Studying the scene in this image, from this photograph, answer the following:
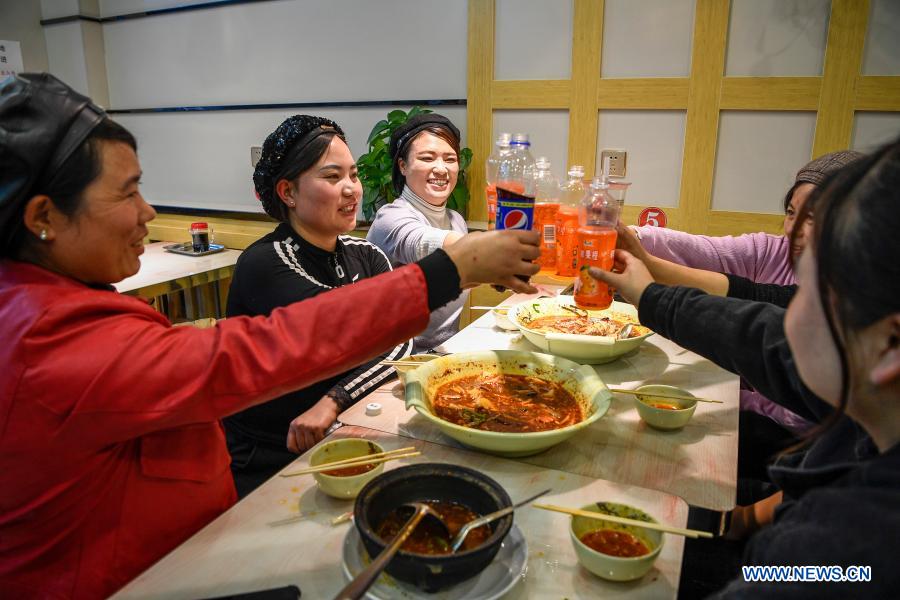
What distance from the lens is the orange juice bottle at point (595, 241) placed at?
5.10 feet

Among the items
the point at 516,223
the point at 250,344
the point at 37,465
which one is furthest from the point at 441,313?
the point at 37,465

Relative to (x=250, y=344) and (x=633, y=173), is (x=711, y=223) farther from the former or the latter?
(x=250, y=344)

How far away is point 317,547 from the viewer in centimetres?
103

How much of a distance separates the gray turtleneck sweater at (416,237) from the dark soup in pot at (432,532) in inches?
63.4

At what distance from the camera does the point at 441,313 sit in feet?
9.24

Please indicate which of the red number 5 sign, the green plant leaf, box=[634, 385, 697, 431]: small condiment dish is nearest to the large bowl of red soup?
box=[634, 385, 697, 431]: small condiment dish

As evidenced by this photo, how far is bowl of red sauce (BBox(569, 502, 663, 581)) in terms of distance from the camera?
93cm

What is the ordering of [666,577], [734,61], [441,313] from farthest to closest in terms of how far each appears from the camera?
[734,61], [441,313], [666,577]

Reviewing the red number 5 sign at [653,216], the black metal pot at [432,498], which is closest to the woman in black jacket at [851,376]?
the black metal pot at [432,498]

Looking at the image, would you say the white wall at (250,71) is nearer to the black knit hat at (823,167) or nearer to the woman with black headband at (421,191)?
the woman with black headband at (421,191)

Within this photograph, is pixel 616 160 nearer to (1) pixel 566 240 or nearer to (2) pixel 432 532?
(1) pixel 566 240

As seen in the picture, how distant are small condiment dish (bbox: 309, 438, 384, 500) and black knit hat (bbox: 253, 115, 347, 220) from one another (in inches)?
48.1

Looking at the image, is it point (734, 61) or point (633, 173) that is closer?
point (734, 61)

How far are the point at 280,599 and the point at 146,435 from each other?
1.49 ft
